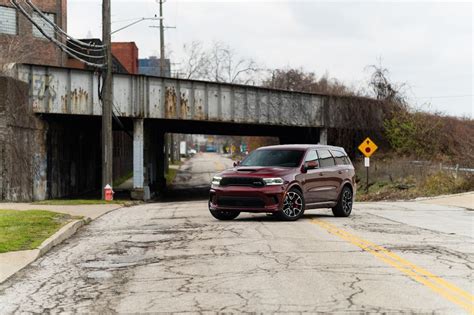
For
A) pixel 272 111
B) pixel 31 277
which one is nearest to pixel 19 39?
pixel 272 111

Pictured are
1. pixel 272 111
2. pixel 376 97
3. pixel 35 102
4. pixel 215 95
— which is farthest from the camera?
pixel 376 97

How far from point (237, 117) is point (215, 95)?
203 centimetres

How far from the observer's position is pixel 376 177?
142ft

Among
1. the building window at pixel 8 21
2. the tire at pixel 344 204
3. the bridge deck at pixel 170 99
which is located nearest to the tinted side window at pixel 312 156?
the tire at pixel 344 204

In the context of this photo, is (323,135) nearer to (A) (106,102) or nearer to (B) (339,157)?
(A) (106,102)

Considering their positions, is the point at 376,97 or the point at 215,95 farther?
the point at 376,97

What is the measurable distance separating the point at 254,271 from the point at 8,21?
40.4 meters

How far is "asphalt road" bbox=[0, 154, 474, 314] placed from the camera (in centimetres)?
690

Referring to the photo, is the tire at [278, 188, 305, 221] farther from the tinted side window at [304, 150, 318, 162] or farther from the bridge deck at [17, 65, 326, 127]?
the bridge deck at [17, 65, 326, 127]

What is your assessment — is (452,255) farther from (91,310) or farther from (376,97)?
A: (376,97)

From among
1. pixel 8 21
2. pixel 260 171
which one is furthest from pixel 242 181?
pixel 8 21

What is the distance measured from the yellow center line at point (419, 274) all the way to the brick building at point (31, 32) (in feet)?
112

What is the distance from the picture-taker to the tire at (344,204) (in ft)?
Result: 55.8

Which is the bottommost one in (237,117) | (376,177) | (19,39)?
(376,177)
